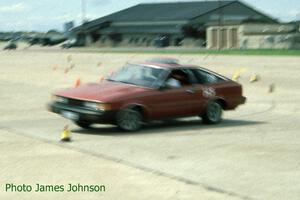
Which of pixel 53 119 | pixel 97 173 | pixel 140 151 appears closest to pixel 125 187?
pixel 97 173

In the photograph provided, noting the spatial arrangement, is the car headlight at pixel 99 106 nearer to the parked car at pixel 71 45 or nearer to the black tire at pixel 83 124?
the black tire at pixel 83 124

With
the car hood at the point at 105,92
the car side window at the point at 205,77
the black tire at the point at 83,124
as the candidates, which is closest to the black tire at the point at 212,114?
the car side window at the point at 205,77

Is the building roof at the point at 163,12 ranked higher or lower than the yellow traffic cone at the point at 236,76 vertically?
lower

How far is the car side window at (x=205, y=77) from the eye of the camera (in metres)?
15.0

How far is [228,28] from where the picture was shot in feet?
214

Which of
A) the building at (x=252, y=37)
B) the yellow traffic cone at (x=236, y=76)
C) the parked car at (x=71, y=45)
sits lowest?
the parked car at (x=71, y=45)

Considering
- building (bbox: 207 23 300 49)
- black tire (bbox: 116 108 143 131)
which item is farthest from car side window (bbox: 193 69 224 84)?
building (bbox: 207 23 300 49)

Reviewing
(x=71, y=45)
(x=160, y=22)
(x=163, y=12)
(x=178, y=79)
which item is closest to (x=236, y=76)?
(x=178, y=79)

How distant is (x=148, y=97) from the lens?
13.7 metres

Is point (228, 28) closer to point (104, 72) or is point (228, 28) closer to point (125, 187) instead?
point (104, 72)

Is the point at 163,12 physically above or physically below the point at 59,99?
below

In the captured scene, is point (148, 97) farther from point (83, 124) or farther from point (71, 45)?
point (71, 45)

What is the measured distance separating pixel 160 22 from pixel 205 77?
89.4 m

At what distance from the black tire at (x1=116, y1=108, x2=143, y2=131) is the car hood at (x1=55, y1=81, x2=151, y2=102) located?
0.30m
